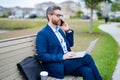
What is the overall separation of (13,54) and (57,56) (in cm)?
68

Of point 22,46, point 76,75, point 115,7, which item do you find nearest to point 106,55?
point 76,75

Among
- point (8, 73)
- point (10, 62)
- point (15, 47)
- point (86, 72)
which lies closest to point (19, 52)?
point (15, 47)

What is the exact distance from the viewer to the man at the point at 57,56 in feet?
13.9

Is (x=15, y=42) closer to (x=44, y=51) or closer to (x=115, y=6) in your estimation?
(x=44, y=51)

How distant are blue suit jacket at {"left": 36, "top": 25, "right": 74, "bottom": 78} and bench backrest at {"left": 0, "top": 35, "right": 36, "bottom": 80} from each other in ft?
0.57

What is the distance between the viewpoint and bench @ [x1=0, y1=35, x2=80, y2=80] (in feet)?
12.1

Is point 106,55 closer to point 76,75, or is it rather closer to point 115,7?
point 76,75

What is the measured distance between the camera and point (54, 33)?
175 inches

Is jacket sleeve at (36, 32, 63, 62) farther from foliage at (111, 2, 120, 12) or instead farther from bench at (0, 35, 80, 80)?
foliage at (111, 2, 120, 12)

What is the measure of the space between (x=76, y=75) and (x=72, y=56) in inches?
15.1

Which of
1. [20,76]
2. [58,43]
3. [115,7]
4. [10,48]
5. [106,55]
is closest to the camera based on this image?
[10,48]

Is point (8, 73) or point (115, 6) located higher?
point (8, 73)

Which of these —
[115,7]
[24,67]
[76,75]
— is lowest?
[115,7]

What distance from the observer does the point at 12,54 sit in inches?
153
